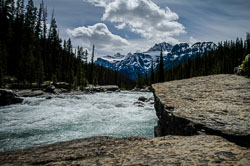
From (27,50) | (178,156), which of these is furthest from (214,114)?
(27,50)

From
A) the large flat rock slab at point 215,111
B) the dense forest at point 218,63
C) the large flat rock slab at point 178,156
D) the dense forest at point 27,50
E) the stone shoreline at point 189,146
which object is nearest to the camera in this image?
the large flat rock slab at point 178,156

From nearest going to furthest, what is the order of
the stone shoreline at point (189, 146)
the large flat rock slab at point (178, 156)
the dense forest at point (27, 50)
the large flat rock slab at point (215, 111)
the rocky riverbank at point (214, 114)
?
the large flat rock slab at point (178, 156)
the stone shoreline at point (189, 146)
the rocky riverbank at point (214, 114)
the large flat rock slab at point (215, 111)
the dense forest at point (27, 50)

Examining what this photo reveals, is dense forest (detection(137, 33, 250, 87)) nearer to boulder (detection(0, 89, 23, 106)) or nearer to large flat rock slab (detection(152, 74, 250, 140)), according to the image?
large flat rock slab (detection(152, 74, 250, 140))

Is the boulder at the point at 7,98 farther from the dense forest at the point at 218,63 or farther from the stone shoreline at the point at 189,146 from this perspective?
the dense forest at the point at 218,63

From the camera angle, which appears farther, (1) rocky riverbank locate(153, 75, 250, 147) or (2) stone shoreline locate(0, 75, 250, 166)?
(1) rocky riverbank locate(153, 75, 250, 147)

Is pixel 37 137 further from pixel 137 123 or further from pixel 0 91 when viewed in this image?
pixel 0 91

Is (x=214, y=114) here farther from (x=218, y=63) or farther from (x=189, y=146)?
(x=218, y=63)

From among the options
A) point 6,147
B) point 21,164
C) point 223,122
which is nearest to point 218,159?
point 223,122

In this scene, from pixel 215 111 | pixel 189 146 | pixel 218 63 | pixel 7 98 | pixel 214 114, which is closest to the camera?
pixel 189 146

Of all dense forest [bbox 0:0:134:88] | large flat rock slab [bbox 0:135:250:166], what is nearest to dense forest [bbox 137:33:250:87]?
dense forest [bbox 0:0:134:88]

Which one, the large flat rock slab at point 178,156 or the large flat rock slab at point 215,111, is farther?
the large flat rock slab at point 215,111

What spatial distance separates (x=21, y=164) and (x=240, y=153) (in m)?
3.31

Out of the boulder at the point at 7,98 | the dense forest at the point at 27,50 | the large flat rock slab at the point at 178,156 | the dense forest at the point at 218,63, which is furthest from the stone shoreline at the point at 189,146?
the dense forest at the point at 218,63

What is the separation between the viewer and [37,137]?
6.87 meters
